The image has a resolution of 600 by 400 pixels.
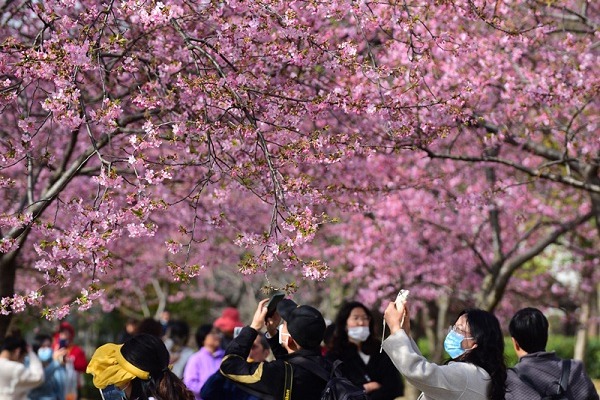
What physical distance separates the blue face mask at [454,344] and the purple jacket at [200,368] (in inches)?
140

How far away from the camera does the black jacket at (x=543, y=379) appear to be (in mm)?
4961

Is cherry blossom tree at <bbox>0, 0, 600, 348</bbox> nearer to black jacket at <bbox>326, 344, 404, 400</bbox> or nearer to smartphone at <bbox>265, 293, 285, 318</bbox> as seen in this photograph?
smartphone at <bbox>265, 293, 285, 318</bbox>

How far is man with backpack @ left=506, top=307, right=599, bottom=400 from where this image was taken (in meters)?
4.96

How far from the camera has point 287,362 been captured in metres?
4.98

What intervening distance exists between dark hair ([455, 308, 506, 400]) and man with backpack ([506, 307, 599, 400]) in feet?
1.80

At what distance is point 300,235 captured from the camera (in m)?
5.01

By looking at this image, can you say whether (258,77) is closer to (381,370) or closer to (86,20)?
(86,20)

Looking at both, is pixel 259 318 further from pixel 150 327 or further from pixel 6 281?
pixel 6 281

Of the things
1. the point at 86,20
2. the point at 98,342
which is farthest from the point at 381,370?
the point at 98,342

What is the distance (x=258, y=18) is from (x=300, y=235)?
1540mm

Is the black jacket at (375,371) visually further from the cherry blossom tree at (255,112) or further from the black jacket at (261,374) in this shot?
the black jacket at (261,374)

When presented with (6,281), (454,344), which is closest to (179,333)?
(6,281)

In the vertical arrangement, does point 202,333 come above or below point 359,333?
above

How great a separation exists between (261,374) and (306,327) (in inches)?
16.5
